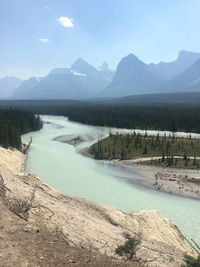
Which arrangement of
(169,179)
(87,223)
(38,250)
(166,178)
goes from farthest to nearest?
(166,178) → (169,179) → (87,223) → (38,250)

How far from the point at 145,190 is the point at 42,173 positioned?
18.0 meters

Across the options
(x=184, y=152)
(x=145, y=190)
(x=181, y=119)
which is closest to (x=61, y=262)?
(x=145, y=190)

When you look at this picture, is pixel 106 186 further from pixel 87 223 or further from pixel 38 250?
pixel 38 250

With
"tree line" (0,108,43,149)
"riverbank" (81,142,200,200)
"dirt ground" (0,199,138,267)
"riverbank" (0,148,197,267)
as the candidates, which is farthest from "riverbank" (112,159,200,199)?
"dirt ground" (0,199,138,267)

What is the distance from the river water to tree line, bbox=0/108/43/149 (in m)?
4.93

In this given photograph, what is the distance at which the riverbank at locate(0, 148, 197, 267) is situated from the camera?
2067cm

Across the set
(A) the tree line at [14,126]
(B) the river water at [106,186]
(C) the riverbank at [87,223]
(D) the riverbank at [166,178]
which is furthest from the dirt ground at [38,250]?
(A) the tree line at [14,126]

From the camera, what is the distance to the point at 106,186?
61250mm

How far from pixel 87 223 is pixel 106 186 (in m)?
35.9

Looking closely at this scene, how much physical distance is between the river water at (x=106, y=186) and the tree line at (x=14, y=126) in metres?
4.93

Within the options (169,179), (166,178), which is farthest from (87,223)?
(166,178)

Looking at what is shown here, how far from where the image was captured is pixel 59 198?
30.3 metres

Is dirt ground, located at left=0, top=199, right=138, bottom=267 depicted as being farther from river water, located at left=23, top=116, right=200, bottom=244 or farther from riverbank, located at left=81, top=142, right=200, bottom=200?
riverbank, located at left=81, top=142, right=200, bottom=200

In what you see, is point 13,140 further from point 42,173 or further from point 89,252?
point 89,252
